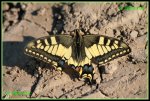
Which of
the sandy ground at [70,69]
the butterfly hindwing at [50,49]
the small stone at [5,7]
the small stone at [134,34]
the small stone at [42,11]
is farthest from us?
the small stone at [5,7]

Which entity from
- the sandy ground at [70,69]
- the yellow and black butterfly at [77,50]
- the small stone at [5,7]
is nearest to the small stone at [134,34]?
the sandy ground at [70,69]

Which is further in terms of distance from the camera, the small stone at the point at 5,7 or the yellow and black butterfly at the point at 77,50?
the small stone at the point at 5,7

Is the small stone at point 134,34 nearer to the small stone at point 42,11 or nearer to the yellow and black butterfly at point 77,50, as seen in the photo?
the yellow and black butterfly at point 77,50

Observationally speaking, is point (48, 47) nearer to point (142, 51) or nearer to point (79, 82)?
point (79, 82)

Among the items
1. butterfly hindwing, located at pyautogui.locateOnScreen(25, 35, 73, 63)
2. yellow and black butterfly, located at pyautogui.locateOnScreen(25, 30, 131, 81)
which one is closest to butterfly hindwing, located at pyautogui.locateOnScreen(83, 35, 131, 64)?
yellow and black butterfly, located at pyautogui.locateOnScreen(25, 30, 131, 81)

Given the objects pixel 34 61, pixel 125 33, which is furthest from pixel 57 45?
pixel 125 33

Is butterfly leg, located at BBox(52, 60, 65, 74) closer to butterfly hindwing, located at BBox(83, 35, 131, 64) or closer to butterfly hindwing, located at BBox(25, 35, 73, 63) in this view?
butterfly hindwing, located at BBox(25, 35, 73, 63)

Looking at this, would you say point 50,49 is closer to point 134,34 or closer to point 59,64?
point 59,64
